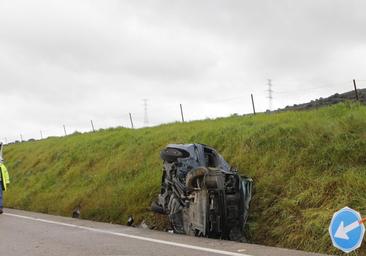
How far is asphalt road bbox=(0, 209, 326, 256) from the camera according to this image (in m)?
7.36

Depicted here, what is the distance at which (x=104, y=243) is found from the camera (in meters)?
8.29

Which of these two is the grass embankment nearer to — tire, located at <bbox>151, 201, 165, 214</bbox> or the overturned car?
the overturned car

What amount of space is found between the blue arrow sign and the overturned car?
2751mm

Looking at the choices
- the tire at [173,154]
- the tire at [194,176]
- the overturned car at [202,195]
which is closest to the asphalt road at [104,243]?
the overturned car at [202,195]

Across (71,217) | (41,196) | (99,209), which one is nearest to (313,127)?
(99,209)

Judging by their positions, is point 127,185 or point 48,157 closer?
point 127,185

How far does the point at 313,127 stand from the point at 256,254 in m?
4.98

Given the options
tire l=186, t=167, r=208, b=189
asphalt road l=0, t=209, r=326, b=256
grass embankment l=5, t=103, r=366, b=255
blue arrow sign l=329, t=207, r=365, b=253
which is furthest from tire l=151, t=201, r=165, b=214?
blue arrow sign l=329, t=207, r=365, b=253

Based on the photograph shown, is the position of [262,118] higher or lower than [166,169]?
higher

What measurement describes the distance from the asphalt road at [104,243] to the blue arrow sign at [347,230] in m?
1.23

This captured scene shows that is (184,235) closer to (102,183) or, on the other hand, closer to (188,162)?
(188,162)

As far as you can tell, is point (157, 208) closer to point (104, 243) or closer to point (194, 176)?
point (194, 176)

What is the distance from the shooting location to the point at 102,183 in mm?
14406

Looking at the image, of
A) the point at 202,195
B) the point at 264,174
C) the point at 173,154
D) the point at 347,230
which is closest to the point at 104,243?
the point at 202,195
